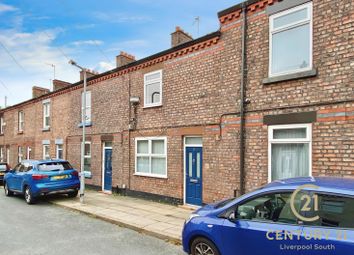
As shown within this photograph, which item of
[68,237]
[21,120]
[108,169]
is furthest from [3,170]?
[68,237]

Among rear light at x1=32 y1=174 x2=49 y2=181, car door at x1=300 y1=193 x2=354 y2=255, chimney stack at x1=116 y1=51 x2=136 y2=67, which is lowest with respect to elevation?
rear light at x1=32 y1=174 x2=49 y2=181

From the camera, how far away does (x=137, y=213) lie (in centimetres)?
936

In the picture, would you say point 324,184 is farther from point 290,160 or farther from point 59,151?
point 59,151

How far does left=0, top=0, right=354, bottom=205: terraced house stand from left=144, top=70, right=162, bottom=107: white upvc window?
58 mm

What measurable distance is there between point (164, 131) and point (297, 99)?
206 inches

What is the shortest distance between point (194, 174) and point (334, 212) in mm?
6552

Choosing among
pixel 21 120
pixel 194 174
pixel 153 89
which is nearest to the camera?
pixel 194 174

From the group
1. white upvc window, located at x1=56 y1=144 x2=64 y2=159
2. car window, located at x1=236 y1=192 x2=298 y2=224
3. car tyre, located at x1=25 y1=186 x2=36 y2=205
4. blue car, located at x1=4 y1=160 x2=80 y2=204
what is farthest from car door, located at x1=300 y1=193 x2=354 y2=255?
white upvc window, located at x1=56 y1=144 x2=64 y2=159

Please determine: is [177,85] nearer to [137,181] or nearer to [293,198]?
[137,181]

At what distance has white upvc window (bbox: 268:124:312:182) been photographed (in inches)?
283

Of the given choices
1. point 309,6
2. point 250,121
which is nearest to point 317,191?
point 250,121

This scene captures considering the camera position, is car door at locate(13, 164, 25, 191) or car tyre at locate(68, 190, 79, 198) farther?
car tyre at locate(68, 190, 79, 198)

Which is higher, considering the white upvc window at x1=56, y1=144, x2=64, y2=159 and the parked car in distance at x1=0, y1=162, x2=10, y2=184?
the white upvc window at x1=56, y1=144, x2=64, y2=159

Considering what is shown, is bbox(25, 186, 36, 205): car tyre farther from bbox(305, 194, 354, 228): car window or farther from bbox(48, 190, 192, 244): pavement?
bbox(305, 194, 354, 228): car window
